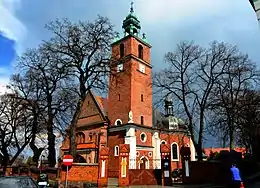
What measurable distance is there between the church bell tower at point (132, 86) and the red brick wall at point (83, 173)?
57.3 feet

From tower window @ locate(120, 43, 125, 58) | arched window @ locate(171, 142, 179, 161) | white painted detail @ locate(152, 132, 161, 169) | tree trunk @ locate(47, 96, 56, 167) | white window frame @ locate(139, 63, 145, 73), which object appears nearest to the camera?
tree trunk @ locate(47, 96, 56, 167)

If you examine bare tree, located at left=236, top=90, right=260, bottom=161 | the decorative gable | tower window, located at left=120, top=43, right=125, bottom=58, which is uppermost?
tower window, located at left=120, top=43, right=125, bottom=58

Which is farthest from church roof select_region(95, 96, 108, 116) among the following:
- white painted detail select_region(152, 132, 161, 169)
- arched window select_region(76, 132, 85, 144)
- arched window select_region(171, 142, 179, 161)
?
arched window select_region(171, 142, 179, 161)

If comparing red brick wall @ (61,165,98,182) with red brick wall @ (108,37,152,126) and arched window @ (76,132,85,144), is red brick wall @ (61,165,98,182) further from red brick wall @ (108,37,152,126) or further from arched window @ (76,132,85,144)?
arched window @ (76,132,85,144)

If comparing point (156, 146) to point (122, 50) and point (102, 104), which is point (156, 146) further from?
point (122, 50)

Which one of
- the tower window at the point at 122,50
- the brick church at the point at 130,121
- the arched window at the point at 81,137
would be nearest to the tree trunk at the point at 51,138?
the brick church at the point at 130,121

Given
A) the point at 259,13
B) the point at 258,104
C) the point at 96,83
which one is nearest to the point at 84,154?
the point at 96,83

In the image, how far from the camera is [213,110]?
1000 inches

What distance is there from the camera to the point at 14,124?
3042 centimetres

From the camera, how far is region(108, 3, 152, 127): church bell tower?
132 ft

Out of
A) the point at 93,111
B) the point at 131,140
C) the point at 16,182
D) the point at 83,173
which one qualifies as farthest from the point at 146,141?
the point at 16,182

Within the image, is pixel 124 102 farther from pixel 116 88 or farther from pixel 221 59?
pixel 221 59

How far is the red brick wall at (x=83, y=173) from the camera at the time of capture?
21.3 metres

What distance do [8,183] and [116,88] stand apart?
34.1m
